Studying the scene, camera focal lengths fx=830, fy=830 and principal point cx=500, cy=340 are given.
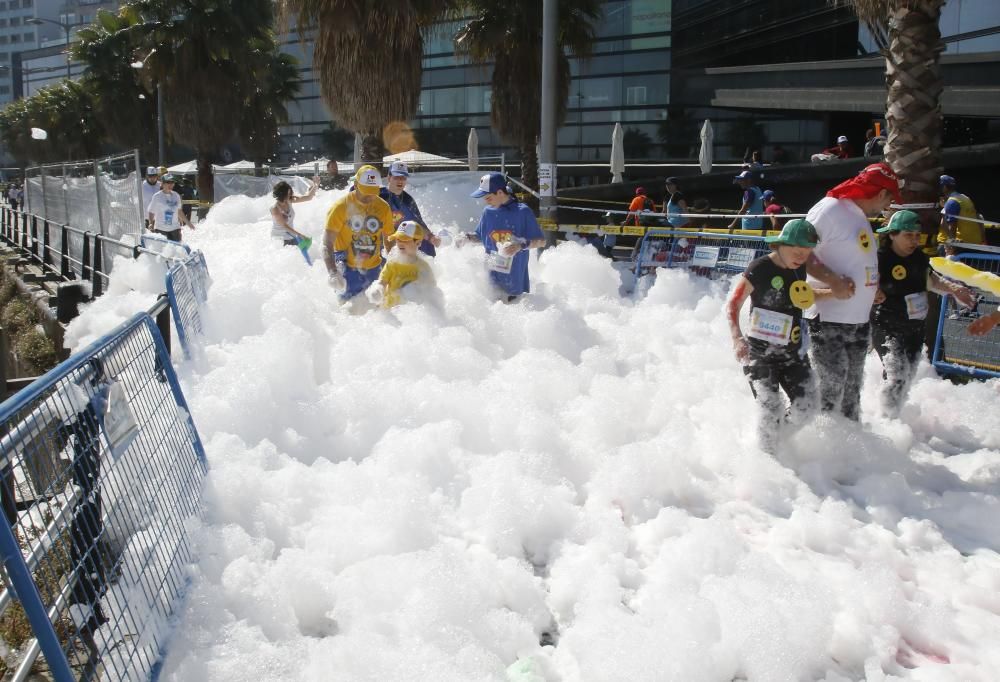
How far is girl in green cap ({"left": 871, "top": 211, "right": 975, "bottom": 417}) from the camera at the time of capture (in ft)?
19.0

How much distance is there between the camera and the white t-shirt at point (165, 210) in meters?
12.7

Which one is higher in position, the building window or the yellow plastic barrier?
the building window

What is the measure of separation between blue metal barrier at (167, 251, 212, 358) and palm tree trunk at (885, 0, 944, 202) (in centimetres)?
712

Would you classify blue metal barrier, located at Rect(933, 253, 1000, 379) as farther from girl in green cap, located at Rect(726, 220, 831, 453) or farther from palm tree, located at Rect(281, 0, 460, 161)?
palm tree, located at Rect(281, 0, 460, 161)

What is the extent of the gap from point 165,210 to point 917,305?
10.8m

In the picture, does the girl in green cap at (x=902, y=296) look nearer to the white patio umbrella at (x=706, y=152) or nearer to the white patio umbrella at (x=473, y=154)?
the white patio umbrella at (x=706, y=152)

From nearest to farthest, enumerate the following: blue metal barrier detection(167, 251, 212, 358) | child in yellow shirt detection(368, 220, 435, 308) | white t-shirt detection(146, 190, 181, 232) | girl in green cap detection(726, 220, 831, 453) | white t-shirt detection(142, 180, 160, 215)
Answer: girl in green cap detection(726, 220, 831, 453), blue metal barrier detection(167, 251, 212, 358), child in yellow shirt detection(368, 220, 435, 308), white t-shirt detection(146, 190, 181, 232), white t-shirt detection(142, 180, 160, 215)

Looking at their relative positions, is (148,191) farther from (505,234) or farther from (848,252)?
(848,252)

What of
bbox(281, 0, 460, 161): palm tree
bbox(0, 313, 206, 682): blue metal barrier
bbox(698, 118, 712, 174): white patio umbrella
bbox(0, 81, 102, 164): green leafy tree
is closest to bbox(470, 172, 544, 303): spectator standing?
bbox(0, 313, 206, 682): blue metal barrier

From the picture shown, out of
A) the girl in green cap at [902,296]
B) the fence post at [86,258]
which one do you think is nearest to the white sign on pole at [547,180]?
the fence post at [86,258]

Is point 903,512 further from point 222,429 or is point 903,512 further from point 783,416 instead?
point 222,429

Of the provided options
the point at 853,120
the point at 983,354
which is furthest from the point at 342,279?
the point at 853,120

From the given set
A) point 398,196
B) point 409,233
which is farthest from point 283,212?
point 409,233

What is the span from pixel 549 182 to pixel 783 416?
276 inches
